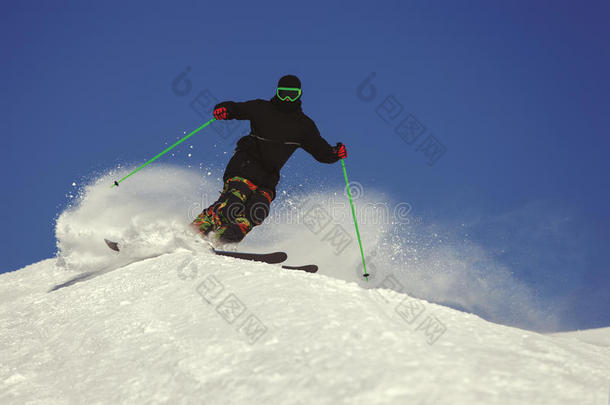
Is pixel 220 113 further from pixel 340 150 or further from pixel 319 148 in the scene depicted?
pixel 340 150

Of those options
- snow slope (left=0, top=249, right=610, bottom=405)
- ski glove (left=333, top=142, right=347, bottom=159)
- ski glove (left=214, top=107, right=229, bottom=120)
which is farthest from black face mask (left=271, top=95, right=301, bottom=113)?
snow slope (left=0, top=249, right=610, bottom=405)

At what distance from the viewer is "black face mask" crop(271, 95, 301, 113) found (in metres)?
5.52

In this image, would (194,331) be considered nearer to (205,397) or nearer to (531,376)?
(205,397)

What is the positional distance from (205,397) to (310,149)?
3.96 metres

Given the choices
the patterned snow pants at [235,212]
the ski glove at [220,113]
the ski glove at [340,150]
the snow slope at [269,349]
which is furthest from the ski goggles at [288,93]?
the snow slope at [269,349]

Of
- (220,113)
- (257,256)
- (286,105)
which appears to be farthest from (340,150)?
(257,256)

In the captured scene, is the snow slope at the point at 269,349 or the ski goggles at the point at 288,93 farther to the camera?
the ski goggles at the point at 288,93

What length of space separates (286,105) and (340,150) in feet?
3.19

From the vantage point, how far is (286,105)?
18.1 ft

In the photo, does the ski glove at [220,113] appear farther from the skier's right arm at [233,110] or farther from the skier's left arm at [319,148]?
the skier's left arm at [319,148]

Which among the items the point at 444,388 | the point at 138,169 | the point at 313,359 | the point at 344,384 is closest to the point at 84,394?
the point at 313,359

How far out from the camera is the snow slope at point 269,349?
6.97 feet

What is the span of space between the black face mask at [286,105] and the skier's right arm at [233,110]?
0.27m

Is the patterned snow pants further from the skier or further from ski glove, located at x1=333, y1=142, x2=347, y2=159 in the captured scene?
ski glove, located at x1=333, y1=142, x2=347, y2=159
